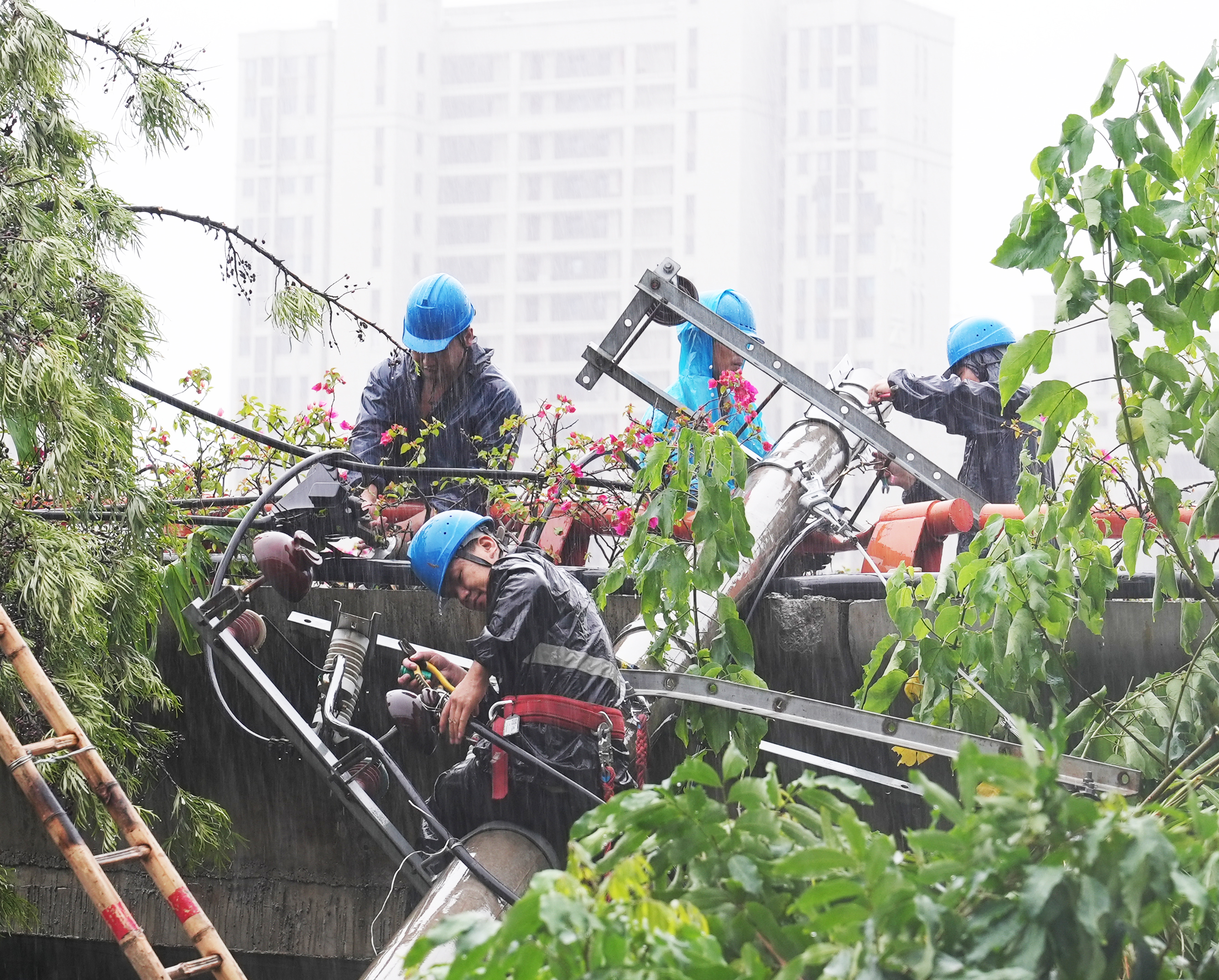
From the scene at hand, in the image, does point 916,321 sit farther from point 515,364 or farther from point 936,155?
point 515,364

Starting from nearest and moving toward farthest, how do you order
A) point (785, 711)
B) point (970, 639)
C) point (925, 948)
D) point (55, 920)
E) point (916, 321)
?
point (925, 948) → point (970, 639) → point (785, 711) → point (55, 920) → point (916, 321)

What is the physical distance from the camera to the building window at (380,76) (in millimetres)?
82938

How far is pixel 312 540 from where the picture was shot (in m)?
5.60

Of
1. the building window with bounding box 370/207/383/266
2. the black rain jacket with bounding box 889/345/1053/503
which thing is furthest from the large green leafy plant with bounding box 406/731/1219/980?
the building window with bounding box 370/207/383/266

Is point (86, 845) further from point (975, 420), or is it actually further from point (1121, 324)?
point (975, 420)

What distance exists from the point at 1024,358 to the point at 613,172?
8107 cm

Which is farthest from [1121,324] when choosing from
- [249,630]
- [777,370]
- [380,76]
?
[380,76]

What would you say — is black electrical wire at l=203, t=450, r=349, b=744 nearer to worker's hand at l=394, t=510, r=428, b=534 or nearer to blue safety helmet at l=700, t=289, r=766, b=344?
worker's hand at l=394, t=510, r=428, b=534

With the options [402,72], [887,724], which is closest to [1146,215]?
[887,724]

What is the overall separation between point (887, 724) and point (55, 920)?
4.19m

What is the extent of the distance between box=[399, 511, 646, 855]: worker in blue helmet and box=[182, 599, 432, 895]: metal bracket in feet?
0.45

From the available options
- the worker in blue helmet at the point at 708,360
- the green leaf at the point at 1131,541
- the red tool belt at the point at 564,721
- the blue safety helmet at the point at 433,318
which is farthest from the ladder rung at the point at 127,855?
the worker in blue helmet at the point at 708,360

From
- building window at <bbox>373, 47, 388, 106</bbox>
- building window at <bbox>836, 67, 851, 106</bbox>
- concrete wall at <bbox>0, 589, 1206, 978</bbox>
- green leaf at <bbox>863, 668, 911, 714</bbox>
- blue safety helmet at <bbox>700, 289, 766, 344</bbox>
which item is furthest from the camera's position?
building window at <bbox>373, 47, 388, 106</bbox>

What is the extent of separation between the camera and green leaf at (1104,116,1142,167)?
3.08 meters
